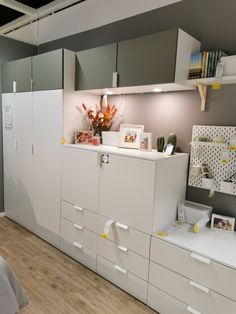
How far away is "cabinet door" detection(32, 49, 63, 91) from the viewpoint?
2.50m

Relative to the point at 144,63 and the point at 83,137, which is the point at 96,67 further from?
the point at 83,137

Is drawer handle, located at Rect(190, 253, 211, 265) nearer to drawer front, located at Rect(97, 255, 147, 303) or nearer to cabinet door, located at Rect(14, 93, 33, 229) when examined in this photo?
drawer front, located at Rect(97, 255, 147, 303)

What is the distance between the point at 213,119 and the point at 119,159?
0.86 metres

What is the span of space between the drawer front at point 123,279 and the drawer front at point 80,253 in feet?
0.27

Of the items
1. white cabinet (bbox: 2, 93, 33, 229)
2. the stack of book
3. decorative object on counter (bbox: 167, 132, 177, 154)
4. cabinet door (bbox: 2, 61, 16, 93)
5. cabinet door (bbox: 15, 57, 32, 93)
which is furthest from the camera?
cabinet door (bbox: 2, 61, 16, 93)

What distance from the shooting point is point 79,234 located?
2.48 metres

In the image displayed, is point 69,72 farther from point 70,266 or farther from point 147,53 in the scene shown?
point 70,266

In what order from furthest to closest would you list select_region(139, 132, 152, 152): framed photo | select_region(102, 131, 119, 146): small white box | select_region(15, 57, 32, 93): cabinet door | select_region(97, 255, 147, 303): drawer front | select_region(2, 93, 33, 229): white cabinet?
select_region(2, 93, 33, 229): white cabinet → select_region(15, 57, 32, 93): cabinet door → select_region(102, 131, 119, 146): small white box → select_region(139, 132, 152, 152): framed photo → select_region(97, 255, 147, 303): drawer front

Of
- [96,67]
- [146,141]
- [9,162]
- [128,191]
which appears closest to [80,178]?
[128,191]

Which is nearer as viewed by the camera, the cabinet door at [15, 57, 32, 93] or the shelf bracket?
the shelf bracket

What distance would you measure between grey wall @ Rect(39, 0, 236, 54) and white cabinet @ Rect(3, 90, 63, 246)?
959 mm

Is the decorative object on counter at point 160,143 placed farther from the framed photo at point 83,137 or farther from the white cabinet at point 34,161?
the white cabinet at point 34,161

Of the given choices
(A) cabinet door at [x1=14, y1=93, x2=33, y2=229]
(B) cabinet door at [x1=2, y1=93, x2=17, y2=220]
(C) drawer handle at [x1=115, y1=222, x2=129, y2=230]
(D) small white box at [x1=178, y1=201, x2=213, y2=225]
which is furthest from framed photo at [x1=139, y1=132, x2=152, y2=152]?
(B) cabinet door at [x1=2, y1=93, x2=17, y2=220]

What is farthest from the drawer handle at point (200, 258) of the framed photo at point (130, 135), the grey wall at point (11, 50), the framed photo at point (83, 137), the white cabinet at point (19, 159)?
the grey wall at point (11, 50)
